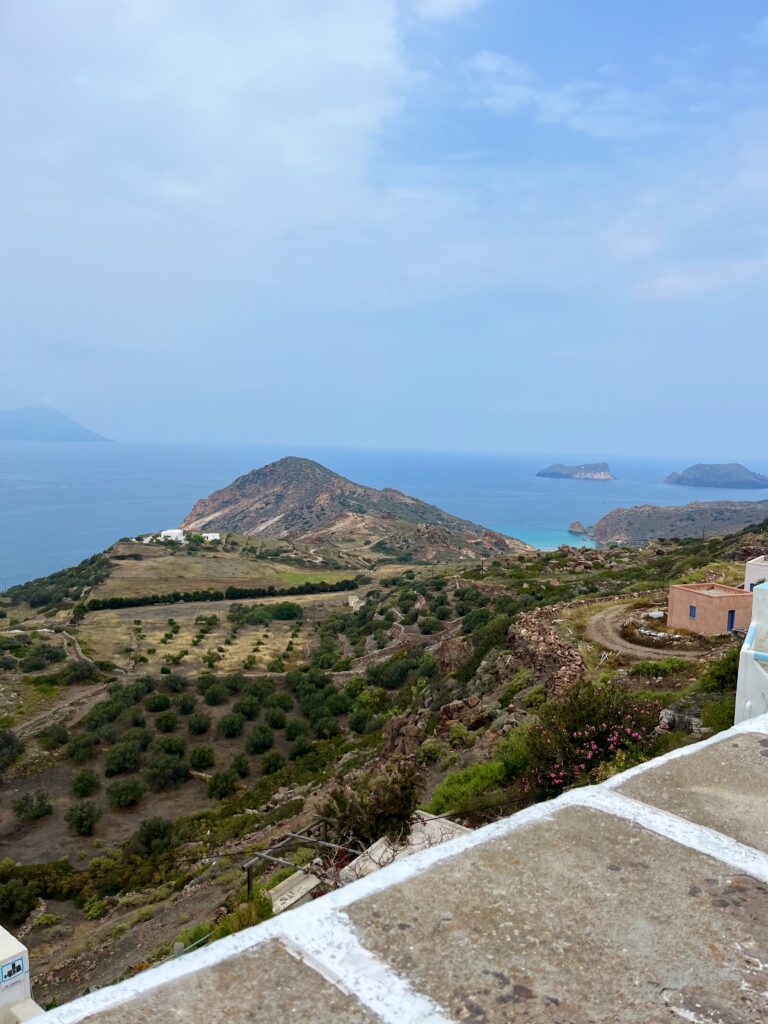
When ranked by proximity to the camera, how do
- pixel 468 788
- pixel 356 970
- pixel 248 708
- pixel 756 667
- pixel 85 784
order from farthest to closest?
pixel 248 708 → pixel 85 784 → pixel 468 788 → pixel 756 667 → pixel 356 970

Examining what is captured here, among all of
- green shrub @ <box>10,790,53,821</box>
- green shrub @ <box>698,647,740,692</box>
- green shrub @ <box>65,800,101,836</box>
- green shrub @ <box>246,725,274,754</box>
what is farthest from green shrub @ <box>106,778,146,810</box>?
green shrub @ <box>698,647,740,692</box>

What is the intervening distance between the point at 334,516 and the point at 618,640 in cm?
9013

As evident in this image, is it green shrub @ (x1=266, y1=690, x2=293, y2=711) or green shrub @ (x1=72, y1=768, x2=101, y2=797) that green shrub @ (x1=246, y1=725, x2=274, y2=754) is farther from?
green shrub @ (x1=72, y1=768, x2=101, y2=797)

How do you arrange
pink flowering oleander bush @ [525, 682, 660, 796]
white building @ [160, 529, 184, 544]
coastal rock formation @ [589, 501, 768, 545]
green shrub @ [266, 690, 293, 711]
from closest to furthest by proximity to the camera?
pink flowering oleander bush @ [525, 682, 660, 796] → green shrub @ [266, 690, 293, 711] → white building @ [160, 529, 184, 544] → coastal rock formation @ [589, 501, 768, 545]

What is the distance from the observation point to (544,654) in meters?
16.3

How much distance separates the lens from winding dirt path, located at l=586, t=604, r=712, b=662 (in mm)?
14562

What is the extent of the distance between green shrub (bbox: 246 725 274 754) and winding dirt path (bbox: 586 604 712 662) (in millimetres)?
11132

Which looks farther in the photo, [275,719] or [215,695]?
[215,695]

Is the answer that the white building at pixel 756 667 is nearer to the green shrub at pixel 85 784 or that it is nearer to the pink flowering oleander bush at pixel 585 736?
the pink flowering oleander bush at pixel 585 736

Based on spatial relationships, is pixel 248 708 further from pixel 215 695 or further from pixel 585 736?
pixel 585 736

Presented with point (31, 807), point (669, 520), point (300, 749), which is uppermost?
point (300, 749)

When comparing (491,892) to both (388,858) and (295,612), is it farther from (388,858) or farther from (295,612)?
(295,612)

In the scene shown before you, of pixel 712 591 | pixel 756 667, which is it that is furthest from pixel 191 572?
pixel 756 667

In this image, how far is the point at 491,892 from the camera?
120 inches
